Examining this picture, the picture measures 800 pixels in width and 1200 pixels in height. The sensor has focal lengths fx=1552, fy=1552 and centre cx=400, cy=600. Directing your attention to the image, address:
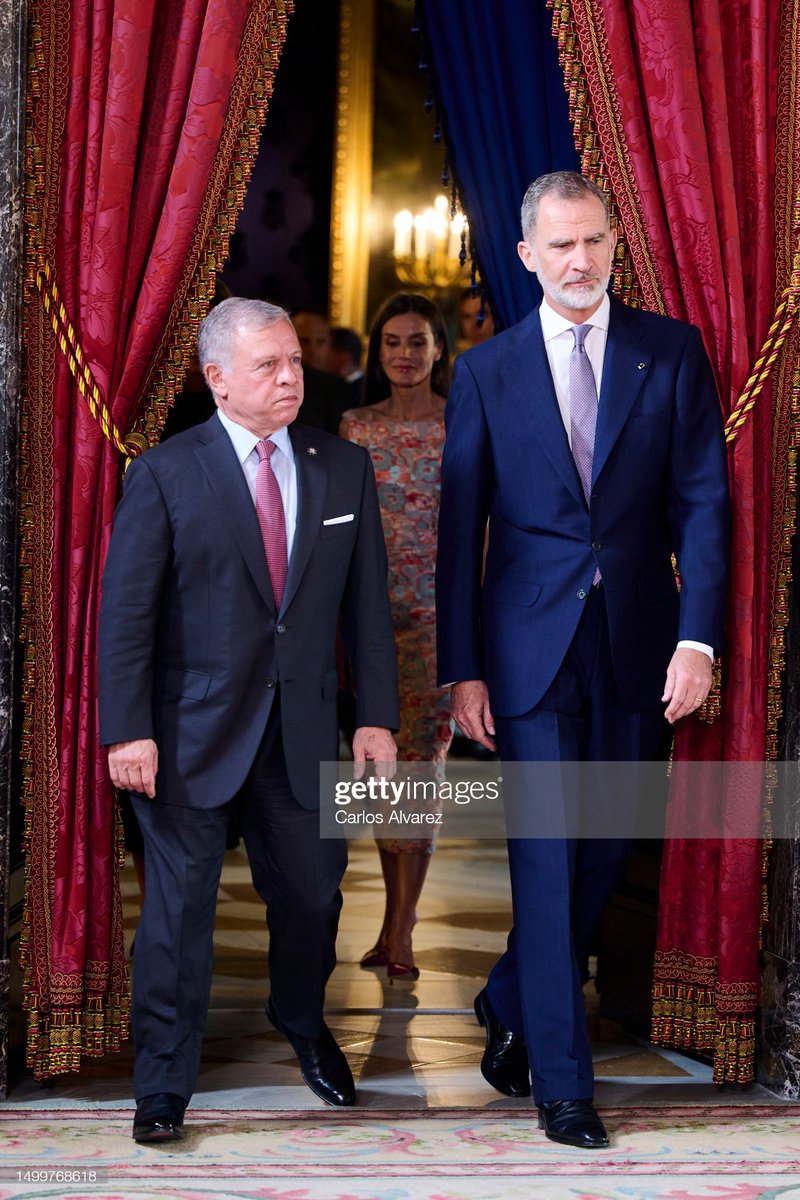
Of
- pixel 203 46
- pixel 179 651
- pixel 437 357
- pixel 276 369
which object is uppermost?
pixel 203 46

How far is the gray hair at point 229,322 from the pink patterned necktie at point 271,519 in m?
0.20

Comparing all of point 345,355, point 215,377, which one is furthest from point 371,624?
point 345,355

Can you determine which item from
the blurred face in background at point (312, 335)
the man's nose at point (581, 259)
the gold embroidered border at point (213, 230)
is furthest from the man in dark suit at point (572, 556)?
the blurred face in background at point (312, 335)

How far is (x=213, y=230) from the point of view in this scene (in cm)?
342

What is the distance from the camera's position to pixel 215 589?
10.2 ft

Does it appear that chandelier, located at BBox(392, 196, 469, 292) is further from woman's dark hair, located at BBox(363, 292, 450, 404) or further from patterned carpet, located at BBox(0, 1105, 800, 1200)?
patterned carpet, located at BBox(0, 1105, 800, 1200)

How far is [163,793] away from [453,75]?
193 centimetres

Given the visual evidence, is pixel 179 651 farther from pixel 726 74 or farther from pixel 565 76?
pixel 726 74

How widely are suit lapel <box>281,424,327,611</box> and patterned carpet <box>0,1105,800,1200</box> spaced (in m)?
1.06

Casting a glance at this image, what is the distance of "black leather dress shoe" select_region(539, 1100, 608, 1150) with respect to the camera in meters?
3.00

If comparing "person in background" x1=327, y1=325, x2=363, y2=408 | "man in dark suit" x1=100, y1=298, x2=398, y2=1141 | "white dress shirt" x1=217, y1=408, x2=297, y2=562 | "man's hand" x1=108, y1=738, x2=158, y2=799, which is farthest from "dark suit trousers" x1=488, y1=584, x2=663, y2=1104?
"person in background" x1=327, y1=325, x2=363, y2=408

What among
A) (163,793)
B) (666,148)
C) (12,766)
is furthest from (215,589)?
(666,148)

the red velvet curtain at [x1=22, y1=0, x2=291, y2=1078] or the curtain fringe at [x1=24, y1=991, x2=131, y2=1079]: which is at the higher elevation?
the red velvet curtain at [x1=22, y1=0, x2=291, y2=1078]

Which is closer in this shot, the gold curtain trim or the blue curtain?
the gold curtain trim
